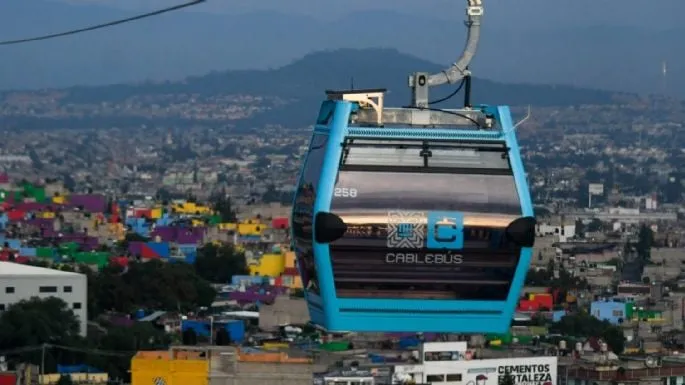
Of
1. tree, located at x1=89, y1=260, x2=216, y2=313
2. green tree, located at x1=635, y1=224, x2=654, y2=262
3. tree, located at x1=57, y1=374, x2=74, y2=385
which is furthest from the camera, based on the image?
green tree, located at x1=635, y1=224, x2=654, y2=262

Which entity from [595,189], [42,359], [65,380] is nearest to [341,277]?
[65,380]

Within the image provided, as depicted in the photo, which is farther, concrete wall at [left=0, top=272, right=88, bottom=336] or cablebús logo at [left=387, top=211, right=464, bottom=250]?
concrete wall at [left=0, top=272, right=88, bottom=336]

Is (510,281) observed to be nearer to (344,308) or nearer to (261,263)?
(344,308)

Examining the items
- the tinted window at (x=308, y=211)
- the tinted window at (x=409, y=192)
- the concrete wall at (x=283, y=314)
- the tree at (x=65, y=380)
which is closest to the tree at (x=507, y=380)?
the tree at (x=65, y=380)

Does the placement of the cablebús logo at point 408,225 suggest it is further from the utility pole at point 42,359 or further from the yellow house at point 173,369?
the utility pole at point 42,359

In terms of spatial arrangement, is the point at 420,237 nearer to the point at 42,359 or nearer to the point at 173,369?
the point at 173,369

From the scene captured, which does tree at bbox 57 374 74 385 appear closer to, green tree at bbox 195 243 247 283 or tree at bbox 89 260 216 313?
tree at bbox 89 260 216 313

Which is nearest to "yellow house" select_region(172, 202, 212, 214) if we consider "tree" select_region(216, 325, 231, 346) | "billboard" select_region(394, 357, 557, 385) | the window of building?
"tree" select_region(216, 325, 231, 346)
